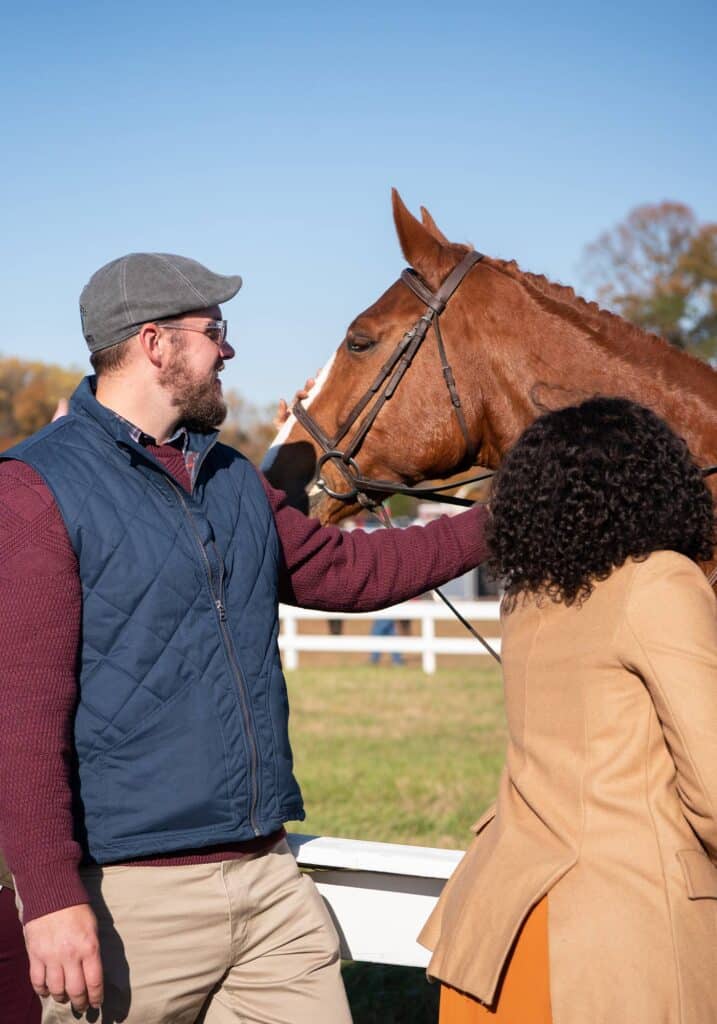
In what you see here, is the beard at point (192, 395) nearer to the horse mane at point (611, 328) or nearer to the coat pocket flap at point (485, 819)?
the coat pocket flap at point (485, 819)

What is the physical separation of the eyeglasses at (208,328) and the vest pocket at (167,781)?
2.72ft

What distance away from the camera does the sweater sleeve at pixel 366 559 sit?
3.06 metres

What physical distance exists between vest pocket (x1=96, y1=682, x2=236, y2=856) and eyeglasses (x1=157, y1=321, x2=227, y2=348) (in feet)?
2.72

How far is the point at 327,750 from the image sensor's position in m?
9.65

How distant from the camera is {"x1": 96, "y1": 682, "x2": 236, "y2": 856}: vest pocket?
2.36 meters

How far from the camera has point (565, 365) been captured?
139 inches

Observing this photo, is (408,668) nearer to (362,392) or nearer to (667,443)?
(362,392)

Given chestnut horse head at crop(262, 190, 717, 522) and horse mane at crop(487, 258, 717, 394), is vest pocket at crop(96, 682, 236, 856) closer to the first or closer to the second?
chestnut horse head at crop(262, 190, 717, 522)

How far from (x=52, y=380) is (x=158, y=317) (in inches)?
2215

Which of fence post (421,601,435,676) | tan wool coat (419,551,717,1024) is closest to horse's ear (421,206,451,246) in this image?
tan wool coat (419,551,717,1024)

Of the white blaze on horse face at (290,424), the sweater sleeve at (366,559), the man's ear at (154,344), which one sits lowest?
the sweater sleeve at (366,559)

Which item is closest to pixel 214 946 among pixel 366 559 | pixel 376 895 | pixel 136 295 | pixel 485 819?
pixel 485 819

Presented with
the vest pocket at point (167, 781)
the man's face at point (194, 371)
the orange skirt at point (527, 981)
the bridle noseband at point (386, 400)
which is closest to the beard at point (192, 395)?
the man's face at point (194, 371)

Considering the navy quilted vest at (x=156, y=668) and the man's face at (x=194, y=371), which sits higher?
the man's face at (x=194, y=371)
